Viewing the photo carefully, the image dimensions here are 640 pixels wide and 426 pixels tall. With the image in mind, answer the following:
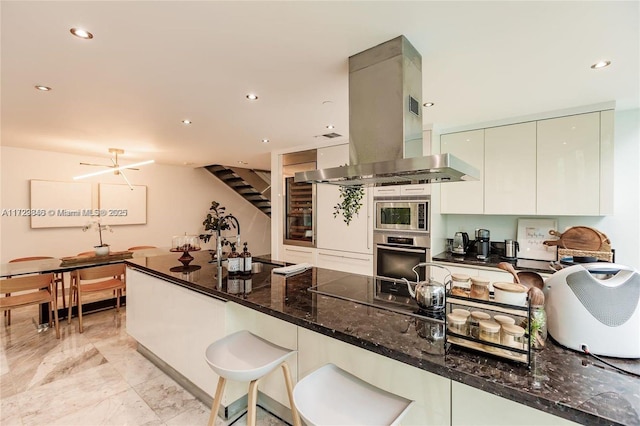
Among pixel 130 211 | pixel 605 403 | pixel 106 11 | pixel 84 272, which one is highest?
pixel 106 11

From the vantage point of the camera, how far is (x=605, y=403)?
750 millimetres

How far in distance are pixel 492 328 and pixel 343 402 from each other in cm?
64

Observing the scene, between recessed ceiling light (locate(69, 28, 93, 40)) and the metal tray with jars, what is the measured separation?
7.10 ft

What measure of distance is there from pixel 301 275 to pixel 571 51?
2.22 meters

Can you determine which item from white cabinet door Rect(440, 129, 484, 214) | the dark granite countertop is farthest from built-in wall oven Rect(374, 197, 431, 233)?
the dark granite countertop

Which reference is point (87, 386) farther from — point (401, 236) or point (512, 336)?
point (401, 236)

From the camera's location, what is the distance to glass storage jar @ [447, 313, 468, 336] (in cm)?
102

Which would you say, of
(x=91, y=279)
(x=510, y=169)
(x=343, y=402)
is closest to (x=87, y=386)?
(x=91, y=279)

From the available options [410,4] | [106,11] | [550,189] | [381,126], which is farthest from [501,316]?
[550,189]

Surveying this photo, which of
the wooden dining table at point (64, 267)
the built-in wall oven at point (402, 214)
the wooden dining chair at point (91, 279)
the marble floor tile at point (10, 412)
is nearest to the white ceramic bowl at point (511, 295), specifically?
the built-in wall oven at point (402, 214)

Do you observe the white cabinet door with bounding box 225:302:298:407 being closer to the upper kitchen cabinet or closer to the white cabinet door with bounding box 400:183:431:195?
the white cabinet door with bounding box 400:183:431:195

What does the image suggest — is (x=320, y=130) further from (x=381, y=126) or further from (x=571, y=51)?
(x=571, y=51)

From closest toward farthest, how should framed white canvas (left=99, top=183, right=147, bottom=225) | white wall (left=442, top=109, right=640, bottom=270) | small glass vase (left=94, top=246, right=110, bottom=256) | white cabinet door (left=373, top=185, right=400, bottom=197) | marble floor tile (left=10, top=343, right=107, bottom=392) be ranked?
1. marble floor tile (left=10, top=343, right=107, bottom=392)
2. white wall (left=442, top=109, right=640, bottom=270)
3. white cabinet door (left=373, top=185, right=400, bottom=197)
4. small glass vase (left=94, top=246, right=110, bottom=256)
5. framed white canvas (left=99, top=183, right=147, bottom=225)

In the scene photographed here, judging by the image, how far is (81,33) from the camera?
1.49 m
